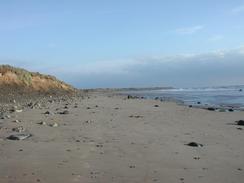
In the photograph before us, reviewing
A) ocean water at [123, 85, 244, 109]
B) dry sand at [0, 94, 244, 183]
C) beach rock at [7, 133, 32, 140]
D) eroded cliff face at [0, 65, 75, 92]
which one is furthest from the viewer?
eroded cliff face at [0, 65, 75, 92]

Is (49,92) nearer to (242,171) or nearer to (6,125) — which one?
(6,125)

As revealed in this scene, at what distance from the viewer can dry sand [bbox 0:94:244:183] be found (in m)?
7.86

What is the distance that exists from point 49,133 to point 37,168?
14.5 ft

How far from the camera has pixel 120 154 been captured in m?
9.71

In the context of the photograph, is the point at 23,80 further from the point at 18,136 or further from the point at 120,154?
the point at 120,154

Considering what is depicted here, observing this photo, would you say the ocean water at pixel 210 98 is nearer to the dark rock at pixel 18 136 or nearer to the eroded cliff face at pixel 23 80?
the eroded cliff face at pixel 23 80

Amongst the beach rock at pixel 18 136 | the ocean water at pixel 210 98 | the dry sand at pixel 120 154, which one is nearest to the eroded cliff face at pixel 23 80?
the ocean water at pixel 210 98

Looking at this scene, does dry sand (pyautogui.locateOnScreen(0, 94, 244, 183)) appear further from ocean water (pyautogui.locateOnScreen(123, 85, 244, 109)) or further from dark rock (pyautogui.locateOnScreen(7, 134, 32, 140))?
ocean water (pyautogui.locateOnScreen(123, 85, 244, 109))

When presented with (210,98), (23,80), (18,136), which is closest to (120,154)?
(18,136)

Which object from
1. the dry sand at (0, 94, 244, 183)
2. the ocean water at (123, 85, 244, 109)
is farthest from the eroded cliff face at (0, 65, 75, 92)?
the dry sand at (0, 94, 244, 183)

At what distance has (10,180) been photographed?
7457 millimetres

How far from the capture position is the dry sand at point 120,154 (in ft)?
25.8

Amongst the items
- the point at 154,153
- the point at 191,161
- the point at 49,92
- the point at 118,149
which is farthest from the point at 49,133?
the point at 49,92

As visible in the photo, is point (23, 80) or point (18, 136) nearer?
point (18, 136)
